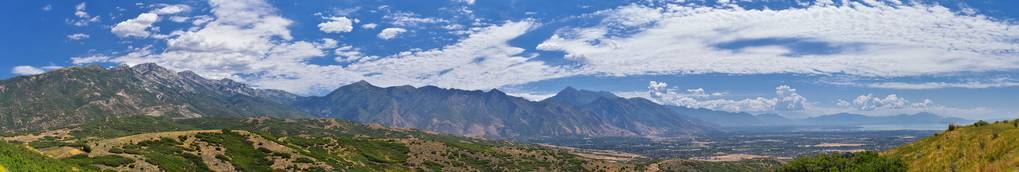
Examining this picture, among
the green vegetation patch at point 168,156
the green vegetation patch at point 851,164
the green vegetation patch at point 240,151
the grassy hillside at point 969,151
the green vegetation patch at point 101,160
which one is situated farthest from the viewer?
the green vegetation patch at point 240,151

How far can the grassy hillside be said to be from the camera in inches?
1033

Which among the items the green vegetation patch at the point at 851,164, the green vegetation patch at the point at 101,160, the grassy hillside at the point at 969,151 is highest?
the grassy hillside at the point at 969,151

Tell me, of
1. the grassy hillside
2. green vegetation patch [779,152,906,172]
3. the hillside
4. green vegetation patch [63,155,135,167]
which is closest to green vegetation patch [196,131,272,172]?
the hillside

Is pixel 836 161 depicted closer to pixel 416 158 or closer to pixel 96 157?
pixel 96 157

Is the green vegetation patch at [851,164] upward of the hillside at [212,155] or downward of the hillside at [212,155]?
upward

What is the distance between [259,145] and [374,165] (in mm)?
24792

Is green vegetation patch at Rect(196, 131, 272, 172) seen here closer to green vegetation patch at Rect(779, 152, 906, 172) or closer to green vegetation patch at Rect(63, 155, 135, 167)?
green vegetation patch at Rect(63, 155, 135, 167)

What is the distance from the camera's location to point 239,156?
9625 cm

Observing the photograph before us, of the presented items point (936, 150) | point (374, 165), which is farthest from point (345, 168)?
point (936, 150)

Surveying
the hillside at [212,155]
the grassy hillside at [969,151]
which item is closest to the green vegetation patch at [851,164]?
the grassy hillside at [969,151]

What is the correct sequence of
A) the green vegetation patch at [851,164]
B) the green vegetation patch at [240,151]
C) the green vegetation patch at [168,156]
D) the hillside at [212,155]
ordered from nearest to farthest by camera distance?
the green vegetation patch at [851,164] → the hillside at [212,155] → the green vegetation patch at [168,156] → the green vegetation patch at [240,151]

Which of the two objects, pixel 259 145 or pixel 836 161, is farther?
pixel 259 145

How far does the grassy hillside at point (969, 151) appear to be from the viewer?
86.1 feet

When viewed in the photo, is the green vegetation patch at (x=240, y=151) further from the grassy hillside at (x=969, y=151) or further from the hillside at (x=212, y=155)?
the grassy hillside at (x=969, y=151)
